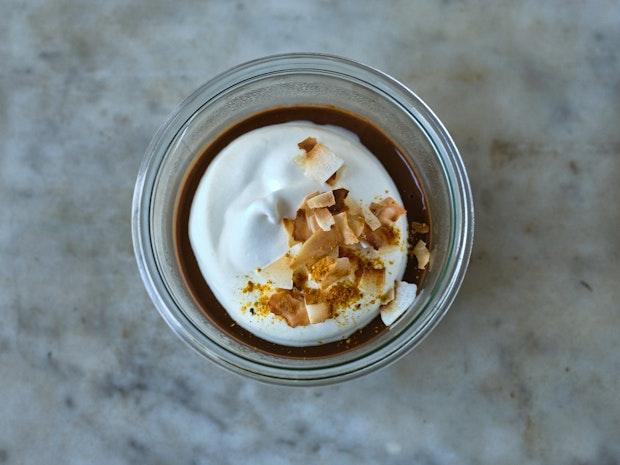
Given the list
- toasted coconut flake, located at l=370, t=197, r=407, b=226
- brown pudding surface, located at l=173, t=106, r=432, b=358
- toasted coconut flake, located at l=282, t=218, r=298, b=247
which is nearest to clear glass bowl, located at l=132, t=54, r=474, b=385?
brown pudding surface, located at l=173, t=106, r=432, b=358

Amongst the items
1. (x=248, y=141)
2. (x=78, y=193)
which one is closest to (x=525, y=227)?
(x=248, y=141)

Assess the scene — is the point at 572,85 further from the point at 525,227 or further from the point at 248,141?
the point at 248,141

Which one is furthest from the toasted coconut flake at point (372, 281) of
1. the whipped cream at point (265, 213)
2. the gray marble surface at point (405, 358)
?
the gray marble surface at point (405, 358)

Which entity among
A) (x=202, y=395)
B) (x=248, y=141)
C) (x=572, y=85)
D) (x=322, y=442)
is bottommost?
(x=322, y=442)

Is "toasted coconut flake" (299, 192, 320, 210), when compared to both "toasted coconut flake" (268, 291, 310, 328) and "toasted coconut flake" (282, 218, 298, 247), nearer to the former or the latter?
"toasted coconut flake" (282, 218, 298, 247)

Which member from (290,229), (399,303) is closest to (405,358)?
(399,303)

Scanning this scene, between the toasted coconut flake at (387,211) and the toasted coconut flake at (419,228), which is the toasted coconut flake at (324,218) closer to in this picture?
the toasted coconut flake at (387,211)
